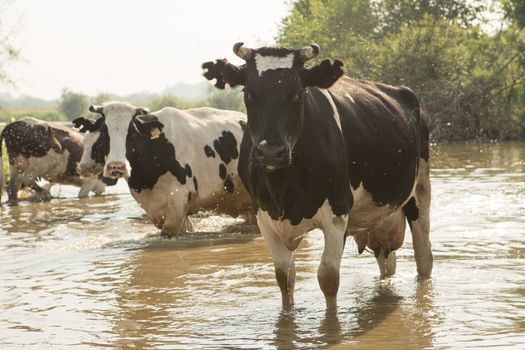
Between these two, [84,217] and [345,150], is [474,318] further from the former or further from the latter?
[84,217]

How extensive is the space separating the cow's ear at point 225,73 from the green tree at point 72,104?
117 m

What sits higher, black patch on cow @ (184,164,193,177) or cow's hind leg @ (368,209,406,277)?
black patch on cow @ (184,164,193,177)

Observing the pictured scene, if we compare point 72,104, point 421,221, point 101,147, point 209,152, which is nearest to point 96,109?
point 101,147

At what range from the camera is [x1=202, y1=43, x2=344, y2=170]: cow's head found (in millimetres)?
6258

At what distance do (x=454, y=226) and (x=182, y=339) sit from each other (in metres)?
6.46

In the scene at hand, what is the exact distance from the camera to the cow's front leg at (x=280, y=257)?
7.09 meters

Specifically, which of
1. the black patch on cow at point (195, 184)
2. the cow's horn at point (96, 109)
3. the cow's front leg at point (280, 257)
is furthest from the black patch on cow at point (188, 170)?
the cow's front leg at point (280, 257)

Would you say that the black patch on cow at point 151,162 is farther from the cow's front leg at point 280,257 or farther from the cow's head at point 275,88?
the cow's head at point 275,88

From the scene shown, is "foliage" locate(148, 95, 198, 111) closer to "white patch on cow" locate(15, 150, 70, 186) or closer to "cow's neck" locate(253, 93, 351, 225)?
"white patch on cow" locate(15, 150, 70, 186)

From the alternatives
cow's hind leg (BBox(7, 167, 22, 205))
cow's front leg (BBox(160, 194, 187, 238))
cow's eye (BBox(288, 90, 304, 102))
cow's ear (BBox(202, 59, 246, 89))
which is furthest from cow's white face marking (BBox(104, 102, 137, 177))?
cow's hind leg (BBox(7, 167, 22, 205))

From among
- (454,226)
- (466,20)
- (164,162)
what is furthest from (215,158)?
(466,20)

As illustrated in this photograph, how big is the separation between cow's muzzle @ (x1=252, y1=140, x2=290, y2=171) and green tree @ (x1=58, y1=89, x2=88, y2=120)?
11769 centimetres

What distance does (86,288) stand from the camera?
29.0 ft

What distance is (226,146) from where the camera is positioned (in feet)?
41.1
